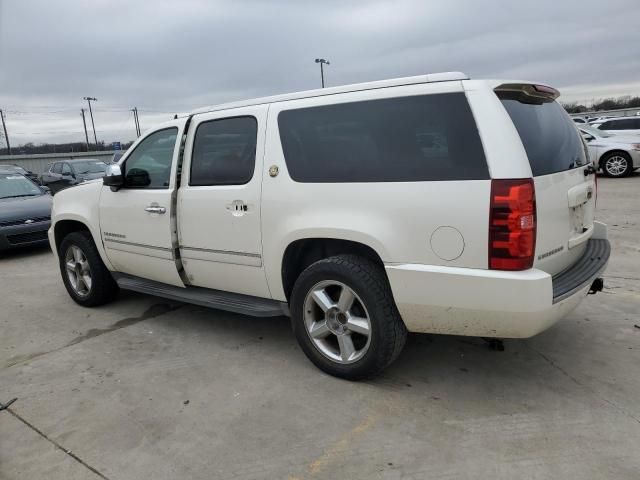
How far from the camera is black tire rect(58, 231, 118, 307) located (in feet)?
16.4

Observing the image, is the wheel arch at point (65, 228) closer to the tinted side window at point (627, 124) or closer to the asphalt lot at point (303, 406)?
the asphalt lot at point (303, 406)

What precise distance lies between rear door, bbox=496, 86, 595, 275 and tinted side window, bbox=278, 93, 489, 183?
12.8 inches

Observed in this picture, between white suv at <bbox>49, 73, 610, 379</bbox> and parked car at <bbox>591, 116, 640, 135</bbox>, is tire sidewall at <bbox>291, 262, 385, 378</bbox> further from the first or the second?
parked car at <bbox>591, 116, 640, 135</bbox>

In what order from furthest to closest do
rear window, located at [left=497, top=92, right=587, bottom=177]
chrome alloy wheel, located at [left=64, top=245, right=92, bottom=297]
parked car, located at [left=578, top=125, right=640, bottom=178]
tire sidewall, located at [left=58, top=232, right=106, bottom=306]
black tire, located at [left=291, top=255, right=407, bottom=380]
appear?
parked car, located at [left=578, top=125, right=640, bottom=178]
chrome alloy wheel, located at [left=64, top=245, right=92, bottom=297]
tire sidewall, located at [left=58, top=232, right=106, bottom=306]
black tire, located at [left=291, top=255, right=407, bottom=380]
rear window, located at [left=497, top=92, right=587, bottom=177]

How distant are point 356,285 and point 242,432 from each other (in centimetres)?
109

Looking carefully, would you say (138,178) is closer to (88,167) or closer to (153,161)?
(153,161)

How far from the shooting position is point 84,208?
195 inches

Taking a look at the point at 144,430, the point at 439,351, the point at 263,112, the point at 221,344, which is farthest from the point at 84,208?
the point at 439,351

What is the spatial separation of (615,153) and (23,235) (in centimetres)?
1479

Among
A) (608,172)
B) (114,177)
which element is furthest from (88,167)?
(608,172)

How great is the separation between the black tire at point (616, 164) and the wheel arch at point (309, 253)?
13682 mm

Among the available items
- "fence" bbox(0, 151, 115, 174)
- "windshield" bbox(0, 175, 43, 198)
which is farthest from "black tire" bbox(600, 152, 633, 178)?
"fence" bbox(0, 151, 115, 174)

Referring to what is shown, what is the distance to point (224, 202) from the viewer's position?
3.69 meters

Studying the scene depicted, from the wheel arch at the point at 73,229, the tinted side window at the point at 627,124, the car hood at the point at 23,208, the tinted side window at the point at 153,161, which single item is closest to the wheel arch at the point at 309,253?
the tinted side window at the point at 153,161
